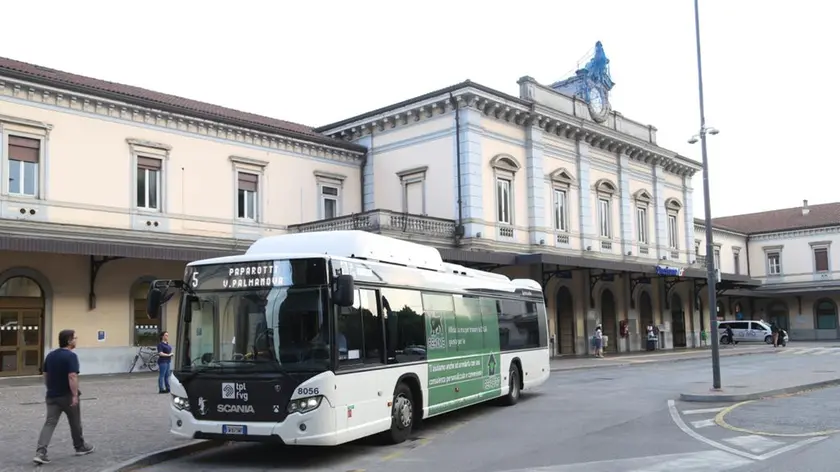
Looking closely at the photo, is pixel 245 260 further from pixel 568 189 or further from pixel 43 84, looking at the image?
pixel 568 189

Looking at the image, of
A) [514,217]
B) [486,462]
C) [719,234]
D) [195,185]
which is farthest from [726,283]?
[486,462]

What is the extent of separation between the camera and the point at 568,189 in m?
37.3

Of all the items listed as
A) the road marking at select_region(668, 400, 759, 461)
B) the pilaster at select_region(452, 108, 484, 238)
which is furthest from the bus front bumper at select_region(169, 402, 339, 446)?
the pilaster at select_region(452, 108, 484, 238)

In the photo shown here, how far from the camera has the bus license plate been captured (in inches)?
392

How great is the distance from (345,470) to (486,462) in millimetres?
1787

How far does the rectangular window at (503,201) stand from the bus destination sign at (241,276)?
23.3m

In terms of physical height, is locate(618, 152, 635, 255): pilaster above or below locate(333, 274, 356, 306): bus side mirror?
above

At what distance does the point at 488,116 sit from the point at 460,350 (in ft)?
65.6

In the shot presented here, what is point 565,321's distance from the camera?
124 feet

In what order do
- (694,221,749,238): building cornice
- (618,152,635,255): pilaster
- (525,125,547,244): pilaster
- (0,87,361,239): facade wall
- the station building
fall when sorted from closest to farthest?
the station building < (0,87,361,239): facade wall < (525,125,547,244): pilaster < (618,152,635,255): pilaster < (694,221,749,238): building cornice

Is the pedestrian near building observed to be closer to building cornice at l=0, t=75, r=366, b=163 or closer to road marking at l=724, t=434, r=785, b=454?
building cornice at l=0, t=75, r=366, b=163

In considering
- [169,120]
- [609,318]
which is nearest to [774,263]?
[609,318]

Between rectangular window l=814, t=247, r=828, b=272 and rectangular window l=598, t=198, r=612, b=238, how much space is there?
111ft

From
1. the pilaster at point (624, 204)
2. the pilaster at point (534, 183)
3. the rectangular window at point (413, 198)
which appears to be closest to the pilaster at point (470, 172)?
the rectangular window at point (413, 198)
